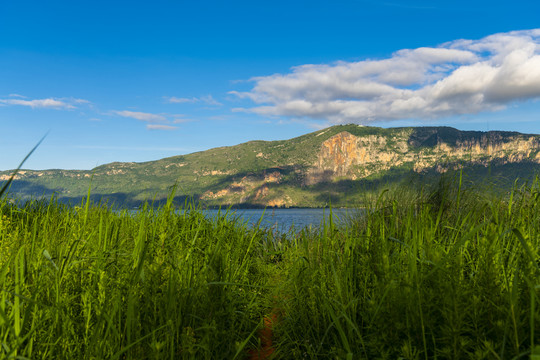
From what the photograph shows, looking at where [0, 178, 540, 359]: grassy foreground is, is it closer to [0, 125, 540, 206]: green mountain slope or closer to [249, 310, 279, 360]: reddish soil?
[249, 310, 279, 360]: reddish soil

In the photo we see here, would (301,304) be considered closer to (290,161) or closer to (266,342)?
(266,342)

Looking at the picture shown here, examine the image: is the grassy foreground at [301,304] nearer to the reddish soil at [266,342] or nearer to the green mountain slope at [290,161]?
the reddish soil at [266,342]

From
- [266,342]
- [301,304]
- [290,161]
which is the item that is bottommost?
[266,342]

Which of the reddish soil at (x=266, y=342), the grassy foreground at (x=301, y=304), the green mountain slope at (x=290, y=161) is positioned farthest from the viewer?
the green mountain slope at (x=290, y=161)

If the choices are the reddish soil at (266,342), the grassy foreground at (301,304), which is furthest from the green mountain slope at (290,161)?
the grassy foreground at (301,304)

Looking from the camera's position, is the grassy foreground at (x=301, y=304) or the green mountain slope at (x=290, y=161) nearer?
the grassy foreground at (x=301, y=304)

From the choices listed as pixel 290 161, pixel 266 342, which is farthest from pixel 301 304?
pixel 290 161

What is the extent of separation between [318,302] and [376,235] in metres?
0.72

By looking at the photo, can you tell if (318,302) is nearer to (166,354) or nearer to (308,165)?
(166,354)

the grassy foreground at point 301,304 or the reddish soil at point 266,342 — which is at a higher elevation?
the grassy foreground at point 301,304

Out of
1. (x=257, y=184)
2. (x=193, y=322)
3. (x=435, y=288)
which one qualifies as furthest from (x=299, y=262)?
(x=257, y=184)

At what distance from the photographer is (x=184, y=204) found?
4504 mm

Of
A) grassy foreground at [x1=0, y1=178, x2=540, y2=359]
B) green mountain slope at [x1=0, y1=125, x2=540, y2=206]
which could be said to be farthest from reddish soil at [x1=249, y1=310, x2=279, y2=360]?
green mountain slope at [x1=0, y1=125, x2=540, y2=206]

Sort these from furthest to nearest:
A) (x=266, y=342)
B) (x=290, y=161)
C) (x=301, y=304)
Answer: (x=290, y=161)
(x=266, y=342)
(x=301, y=304)
